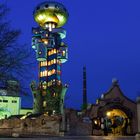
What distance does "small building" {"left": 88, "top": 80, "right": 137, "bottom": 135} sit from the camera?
82875 millimetres

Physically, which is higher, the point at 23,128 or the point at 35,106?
the point at 35,106

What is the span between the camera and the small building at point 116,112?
82875mm

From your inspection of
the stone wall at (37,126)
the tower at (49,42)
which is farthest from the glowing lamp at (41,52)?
the stone wall at (37,126)

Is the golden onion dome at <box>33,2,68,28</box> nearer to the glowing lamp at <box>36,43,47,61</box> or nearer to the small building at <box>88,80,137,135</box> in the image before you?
the glowing lamp at <box>36,43,47,61</box>

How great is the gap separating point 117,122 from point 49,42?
7276 cm

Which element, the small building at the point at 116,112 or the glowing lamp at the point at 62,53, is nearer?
the small building at the point at 116,112

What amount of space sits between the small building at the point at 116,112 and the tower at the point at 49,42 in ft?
192

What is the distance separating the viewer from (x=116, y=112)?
8662 cm

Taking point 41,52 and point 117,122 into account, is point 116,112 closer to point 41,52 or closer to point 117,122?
point 117,122

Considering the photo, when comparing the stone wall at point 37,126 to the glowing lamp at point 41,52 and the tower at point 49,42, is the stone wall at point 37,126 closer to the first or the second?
the tower at point 49,42

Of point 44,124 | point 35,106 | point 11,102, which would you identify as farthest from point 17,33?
point 11,102

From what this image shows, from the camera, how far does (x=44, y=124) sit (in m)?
71.2

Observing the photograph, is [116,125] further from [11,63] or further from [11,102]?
[11,102]

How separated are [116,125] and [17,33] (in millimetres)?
62151
